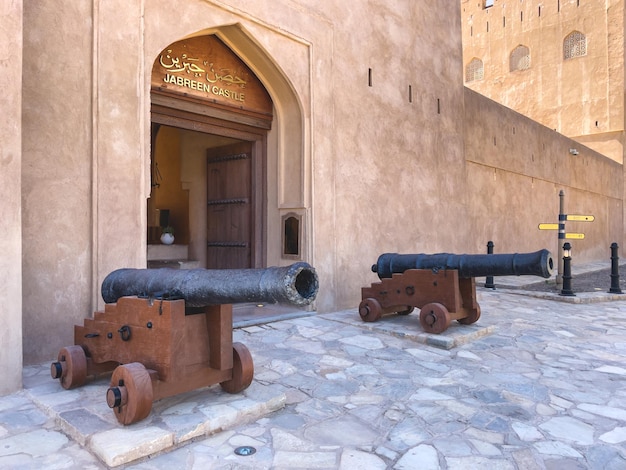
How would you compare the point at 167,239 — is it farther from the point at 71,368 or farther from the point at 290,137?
the point at 71,368

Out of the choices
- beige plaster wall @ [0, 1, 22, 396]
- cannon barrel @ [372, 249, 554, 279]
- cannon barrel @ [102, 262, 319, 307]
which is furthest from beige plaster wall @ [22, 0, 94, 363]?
cannon barrel @ [372, 249, 554, 279]

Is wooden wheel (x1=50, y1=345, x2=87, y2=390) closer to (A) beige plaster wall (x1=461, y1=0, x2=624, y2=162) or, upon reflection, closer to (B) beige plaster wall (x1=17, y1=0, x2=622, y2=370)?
(B) beige plaster wall (x1=17, y1=0, x2=622, y2=370)

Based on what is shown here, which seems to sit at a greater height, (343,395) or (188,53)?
(188,53)

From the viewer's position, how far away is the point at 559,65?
26828 mm

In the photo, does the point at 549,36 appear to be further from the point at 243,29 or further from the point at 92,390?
the point at 92,390

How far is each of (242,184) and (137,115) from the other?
2632 millimetres

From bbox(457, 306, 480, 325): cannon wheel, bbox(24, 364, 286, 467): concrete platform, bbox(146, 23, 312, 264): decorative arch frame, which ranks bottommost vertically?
bbox(24, 364, 286, 467): concrete platform

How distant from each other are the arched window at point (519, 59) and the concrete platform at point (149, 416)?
97.5ft

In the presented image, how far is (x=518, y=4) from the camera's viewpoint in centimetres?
2872

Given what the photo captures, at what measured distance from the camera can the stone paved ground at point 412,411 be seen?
96.8 inches

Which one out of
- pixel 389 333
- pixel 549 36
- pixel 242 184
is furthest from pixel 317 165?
pixel 549 36

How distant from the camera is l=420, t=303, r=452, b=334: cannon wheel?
16.4 ft

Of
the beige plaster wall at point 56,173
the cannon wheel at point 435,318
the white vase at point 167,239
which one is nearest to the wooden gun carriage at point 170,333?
the beige plaster wall at point 56,173

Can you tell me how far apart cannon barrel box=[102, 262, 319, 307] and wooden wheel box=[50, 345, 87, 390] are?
0.57 metres
